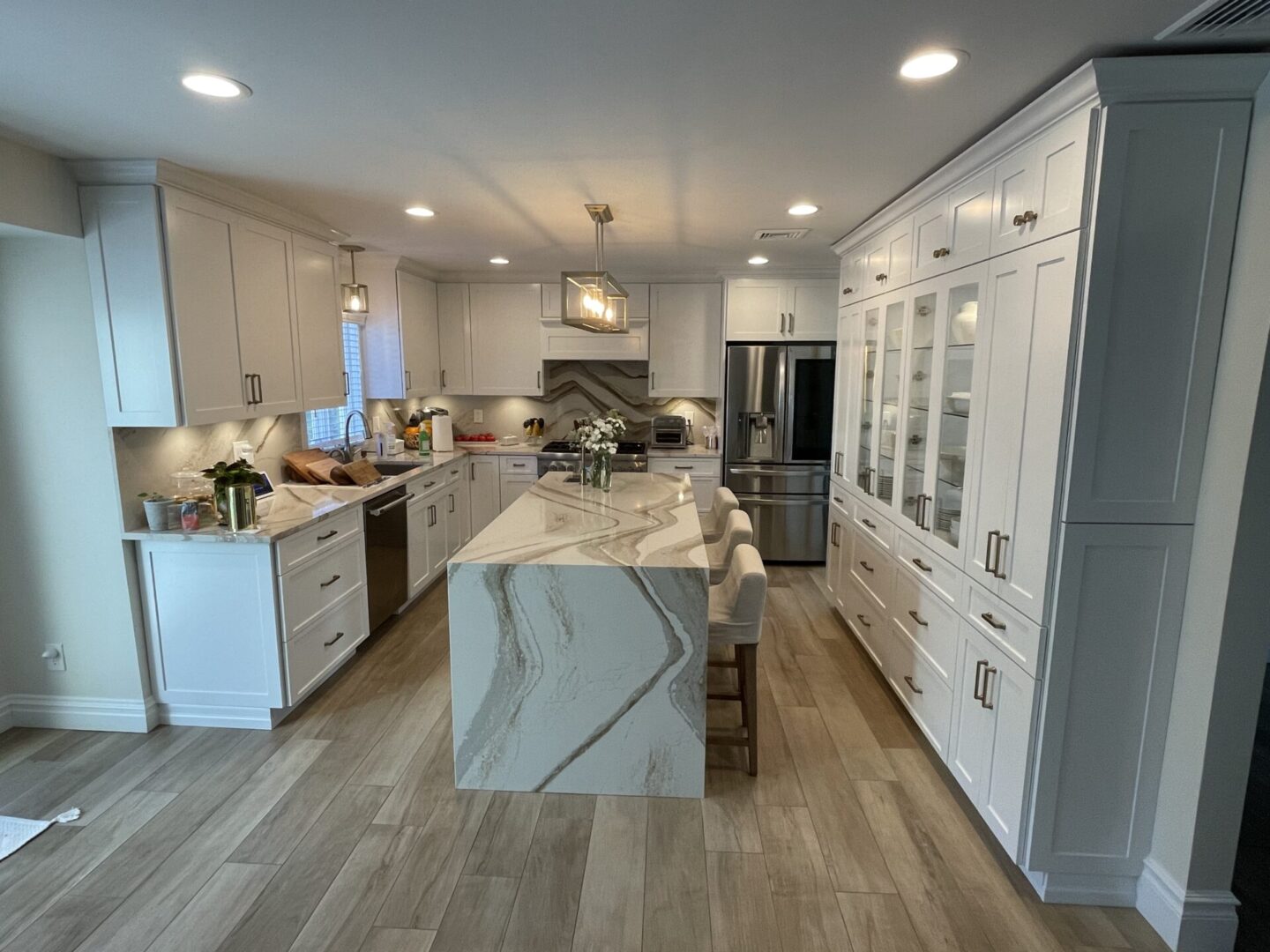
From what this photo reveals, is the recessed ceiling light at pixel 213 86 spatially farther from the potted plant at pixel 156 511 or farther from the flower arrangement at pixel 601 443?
the flower arrangement at pixel 601 443

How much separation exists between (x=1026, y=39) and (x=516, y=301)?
A: 4509 millimetres

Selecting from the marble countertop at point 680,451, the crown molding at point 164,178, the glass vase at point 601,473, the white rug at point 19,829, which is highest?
the crown molding at point 164,178

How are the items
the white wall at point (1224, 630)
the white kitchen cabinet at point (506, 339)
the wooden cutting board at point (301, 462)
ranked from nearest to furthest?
the white wall at point (1224, 630), the wooden cutting board at point (301, 462), the white kitchen cabinet at point (506, 339)

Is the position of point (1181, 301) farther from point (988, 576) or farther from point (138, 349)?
point (138, 349)

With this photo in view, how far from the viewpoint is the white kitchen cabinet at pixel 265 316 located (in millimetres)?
3023

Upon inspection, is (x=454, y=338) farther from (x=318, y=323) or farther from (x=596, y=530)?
(x=596, y=530)

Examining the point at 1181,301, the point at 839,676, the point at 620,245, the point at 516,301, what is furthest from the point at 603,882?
the point at 516,301

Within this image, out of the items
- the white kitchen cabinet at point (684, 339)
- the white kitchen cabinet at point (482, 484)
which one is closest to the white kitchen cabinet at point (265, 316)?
the white kitchen cabinet at point (482, 484)

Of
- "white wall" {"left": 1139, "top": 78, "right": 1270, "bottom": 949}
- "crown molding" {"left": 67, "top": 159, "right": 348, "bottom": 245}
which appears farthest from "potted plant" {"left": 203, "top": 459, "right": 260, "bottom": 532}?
"white wall" {"left": 1139, "top": 78, "right": 1270, "bottom": 949}

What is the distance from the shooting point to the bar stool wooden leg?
254cm

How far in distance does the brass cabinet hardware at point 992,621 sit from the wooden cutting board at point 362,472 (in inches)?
130

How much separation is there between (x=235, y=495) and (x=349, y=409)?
7.68 feet

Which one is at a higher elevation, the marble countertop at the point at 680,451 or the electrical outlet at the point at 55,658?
the marble countertop at the point at 680,451

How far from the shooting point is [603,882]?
6.72 ft
